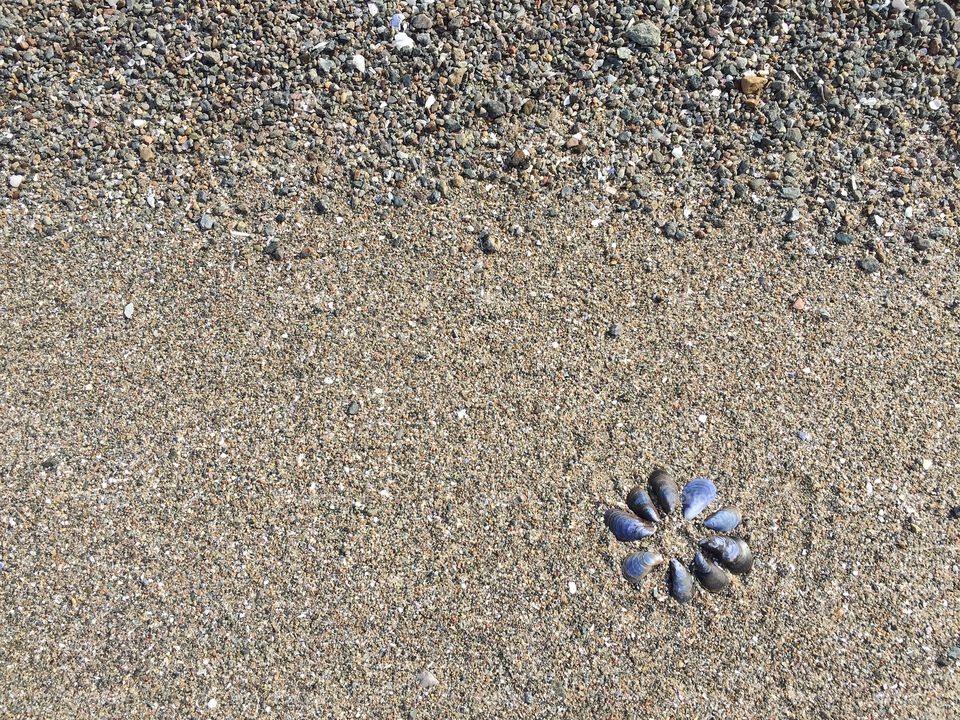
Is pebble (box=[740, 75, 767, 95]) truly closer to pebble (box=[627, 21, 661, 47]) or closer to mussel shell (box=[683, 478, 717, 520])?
pebble (box=[627, 21, 661, 47])

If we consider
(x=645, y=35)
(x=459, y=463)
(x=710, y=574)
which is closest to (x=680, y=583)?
(x=710, y=574)

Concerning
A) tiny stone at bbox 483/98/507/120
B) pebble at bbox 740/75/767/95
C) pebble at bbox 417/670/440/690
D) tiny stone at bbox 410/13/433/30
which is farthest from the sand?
tiny stone at bbox 410/13/433/30

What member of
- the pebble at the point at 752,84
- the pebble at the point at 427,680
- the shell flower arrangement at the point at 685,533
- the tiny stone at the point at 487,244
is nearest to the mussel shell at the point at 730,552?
the shell flower arrangement at the point at 685,533

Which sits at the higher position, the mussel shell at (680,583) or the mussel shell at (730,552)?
the mussel shell at (730,552)

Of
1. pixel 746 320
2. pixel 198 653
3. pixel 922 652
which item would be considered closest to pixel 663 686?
pixel 922 652

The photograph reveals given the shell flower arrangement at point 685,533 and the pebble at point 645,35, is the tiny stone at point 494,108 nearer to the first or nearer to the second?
the pebble at point 645,35
